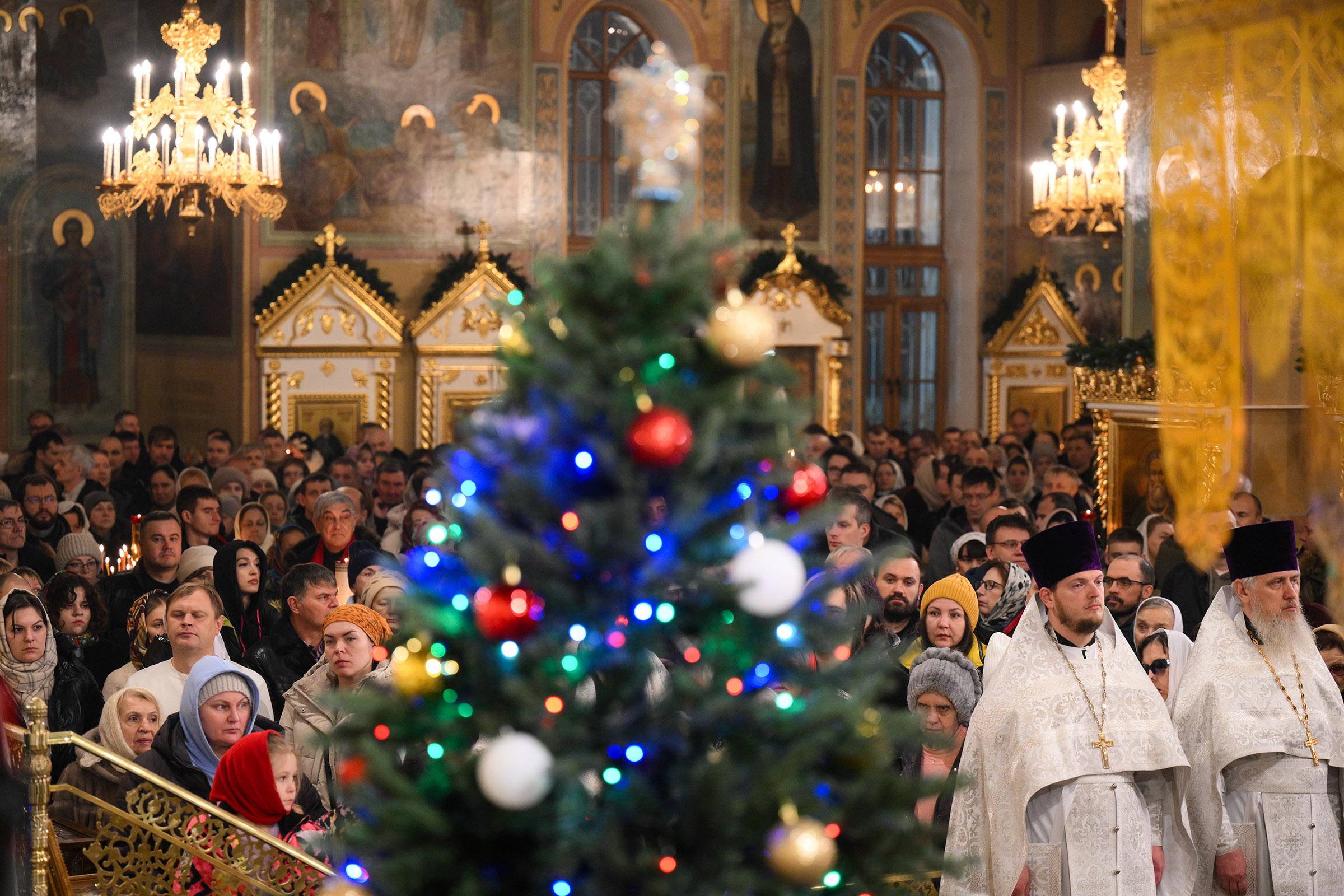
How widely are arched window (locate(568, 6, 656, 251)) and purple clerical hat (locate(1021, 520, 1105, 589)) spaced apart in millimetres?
14114

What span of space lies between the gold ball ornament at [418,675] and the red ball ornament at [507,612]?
10 centimetres

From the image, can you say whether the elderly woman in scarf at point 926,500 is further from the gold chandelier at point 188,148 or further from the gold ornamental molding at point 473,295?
the gold ornamental molding at point 473,295

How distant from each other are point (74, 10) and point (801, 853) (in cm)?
1652

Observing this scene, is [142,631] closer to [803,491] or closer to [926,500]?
[803,491]

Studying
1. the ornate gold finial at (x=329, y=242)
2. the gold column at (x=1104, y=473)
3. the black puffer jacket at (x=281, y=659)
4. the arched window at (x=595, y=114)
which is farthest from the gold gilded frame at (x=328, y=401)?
the black puffer jacket at (x=281, y=659)

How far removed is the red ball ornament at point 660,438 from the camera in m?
2.25

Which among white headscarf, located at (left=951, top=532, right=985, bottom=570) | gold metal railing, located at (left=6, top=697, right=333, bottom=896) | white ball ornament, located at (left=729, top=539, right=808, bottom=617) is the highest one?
white ball ornament, located at (left=729, top=539, right=808, bottom=617)

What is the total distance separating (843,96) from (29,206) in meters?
9.54

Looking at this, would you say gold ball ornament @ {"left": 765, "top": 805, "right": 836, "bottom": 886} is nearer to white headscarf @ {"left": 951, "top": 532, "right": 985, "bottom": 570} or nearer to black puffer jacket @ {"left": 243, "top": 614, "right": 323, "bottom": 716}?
black puffer jacket @ {"left": 243, "top": 614, "right": 323, "bottom": 716}

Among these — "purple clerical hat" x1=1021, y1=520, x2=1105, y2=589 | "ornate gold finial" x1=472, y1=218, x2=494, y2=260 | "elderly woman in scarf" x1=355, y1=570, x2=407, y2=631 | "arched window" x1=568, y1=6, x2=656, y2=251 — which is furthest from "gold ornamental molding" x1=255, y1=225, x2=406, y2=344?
"purple clerical hat" x1=1021, y1=520, x2=1105, y2=589

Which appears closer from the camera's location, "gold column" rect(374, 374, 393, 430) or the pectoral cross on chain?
the pectoral cross on chain

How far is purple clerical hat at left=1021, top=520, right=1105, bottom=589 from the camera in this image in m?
4.34

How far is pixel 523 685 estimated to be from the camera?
224 centimetres

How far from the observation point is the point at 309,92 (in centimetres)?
1647
